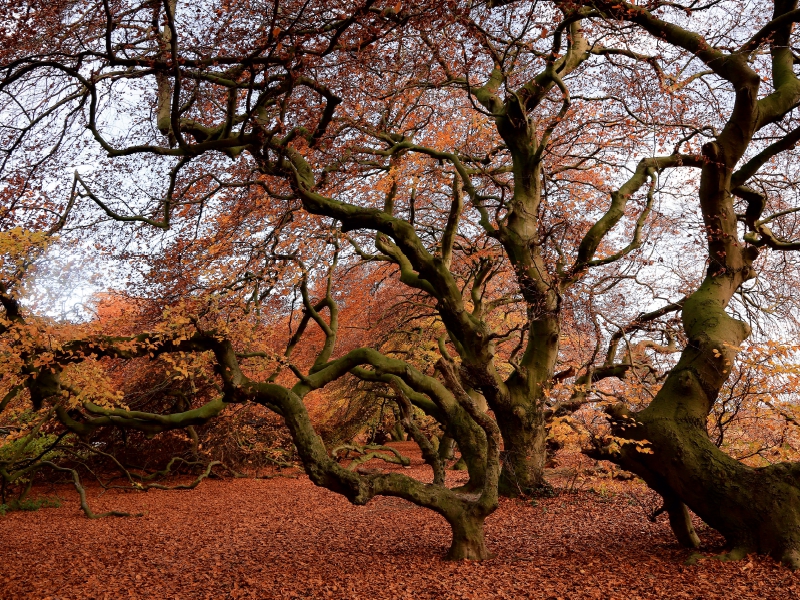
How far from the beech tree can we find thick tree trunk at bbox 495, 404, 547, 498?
53 millimetres

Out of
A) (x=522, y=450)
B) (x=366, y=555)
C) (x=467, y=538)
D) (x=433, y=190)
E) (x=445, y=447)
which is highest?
(x=433, y=190)

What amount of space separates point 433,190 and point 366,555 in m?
7.63

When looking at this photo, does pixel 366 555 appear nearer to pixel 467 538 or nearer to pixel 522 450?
pixel 467 538

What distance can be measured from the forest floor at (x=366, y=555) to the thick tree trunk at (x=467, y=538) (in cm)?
19

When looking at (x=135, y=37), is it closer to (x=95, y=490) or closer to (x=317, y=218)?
(x=317, y=218)

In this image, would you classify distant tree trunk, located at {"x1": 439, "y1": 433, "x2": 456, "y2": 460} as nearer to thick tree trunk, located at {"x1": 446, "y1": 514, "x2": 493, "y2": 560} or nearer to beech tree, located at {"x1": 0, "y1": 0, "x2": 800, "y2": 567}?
beech tree, located at {"x1": 0, "y1": 0, "x2": 800, "y2": 567}

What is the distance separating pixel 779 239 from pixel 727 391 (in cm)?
260

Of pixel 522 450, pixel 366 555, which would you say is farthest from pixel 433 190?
pixel 366 555

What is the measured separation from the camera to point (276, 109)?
7.29 m

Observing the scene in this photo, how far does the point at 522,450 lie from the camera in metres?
10.3

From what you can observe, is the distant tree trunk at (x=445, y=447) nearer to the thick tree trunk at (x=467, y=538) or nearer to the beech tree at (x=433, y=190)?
the beech tree at (x=433, y=190)

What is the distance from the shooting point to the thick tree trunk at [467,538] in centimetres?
636

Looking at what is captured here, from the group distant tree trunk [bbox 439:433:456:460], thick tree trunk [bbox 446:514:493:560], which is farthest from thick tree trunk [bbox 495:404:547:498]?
distant tree trunk [bbox 439:433:456:460]

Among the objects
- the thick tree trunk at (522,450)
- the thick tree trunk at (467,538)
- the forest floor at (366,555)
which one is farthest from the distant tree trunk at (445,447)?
the thick tree trunk at (467,538)
